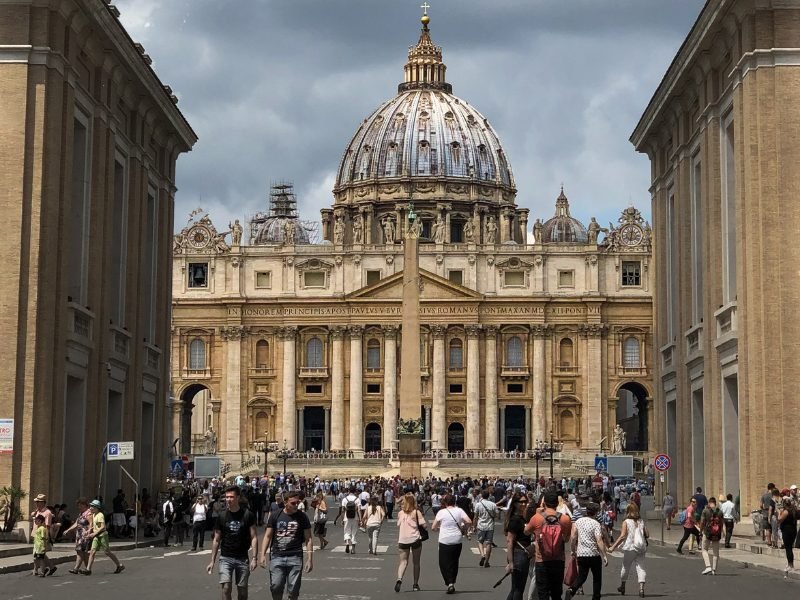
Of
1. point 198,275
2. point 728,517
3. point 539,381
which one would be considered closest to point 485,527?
point 728,517

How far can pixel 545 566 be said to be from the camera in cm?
1931

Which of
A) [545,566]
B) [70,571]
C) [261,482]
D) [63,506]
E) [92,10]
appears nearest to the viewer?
[545,566]

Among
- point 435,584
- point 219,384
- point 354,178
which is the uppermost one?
point 354,178

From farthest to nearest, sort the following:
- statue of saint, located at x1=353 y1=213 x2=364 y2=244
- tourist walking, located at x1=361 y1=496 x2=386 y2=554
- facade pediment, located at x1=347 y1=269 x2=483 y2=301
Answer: statue of saint, located at x1=353 y1=213 x2=364 y2=244 → facade pediment, located at x1=347 y1=269 x2=483 y2=301 → tourist walking, located at x1=361 y1=496 x2=386 y2=554

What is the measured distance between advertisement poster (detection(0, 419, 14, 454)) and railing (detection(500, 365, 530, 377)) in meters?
92.5

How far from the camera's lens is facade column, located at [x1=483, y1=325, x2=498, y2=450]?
122 m

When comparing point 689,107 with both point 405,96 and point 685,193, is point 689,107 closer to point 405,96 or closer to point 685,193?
point 685,193

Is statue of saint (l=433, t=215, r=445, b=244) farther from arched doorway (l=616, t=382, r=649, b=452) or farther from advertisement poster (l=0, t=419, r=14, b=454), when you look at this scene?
advertisement poster (l=0, t=419, r=14, b=454)

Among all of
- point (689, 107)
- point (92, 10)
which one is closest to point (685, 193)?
point (689, 107)

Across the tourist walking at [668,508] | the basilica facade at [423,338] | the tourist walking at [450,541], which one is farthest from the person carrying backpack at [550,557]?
the basilica facade at [423,338]

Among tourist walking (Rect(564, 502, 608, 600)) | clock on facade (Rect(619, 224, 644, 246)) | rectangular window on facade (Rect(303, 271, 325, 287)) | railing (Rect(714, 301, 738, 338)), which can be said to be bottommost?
tourist walking (Rect(564, 502, 608, 600))

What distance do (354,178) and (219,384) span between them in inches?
1536

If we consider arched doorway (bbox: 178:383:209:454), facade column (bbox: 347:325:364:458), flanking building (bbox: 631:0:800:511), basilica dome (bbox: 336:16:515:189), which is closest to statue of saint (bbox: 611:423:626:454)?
facade column (bbox: 347:325:364:458)

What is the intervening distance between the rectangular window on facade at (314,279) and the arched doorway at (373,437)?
11230 mm
